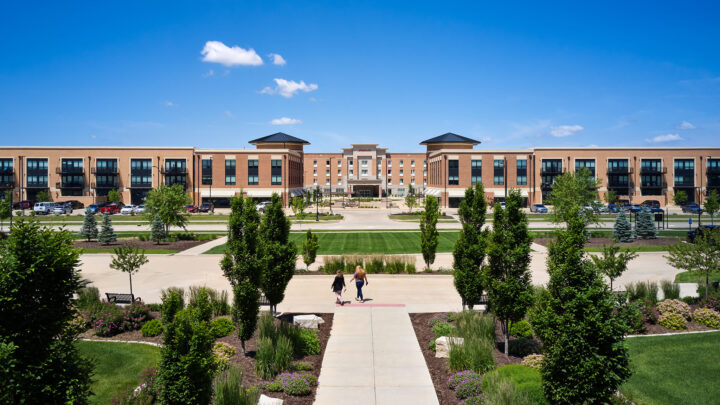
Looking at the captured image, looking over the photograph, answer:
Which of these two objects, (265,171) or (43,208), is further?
(265,171)

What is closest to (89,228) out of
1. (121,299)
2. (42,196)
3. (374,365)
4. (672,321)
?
(121,299)

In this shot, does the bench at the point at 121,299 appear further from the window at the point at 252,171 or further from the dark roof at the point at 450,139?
the dark roof at the point at 450,139

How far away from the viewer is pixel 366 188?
398 feet

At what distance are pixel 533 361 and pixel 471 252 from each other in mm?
4390

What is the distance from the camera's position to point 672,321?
14281mm

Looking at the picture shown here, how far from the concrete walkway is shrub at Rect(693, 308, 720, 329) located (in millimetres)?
9764

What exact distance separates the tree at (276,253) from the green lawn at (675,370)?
31.1ft

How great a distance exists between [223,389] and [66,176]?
85707 millimetres

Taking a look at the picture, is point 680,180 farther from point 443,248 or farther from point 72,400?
point 72,400

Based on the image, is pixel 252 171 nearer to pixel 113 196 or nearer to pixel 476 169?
pixel 113 196

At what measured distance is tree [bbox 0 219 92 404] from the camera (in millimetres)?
5973

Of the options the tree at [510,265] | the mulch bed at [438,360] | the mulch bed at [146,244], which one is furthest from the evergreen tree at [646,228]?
the mulch bed at [146,244]

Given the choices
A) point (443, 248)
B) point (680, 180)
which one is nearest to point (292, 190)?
point (443, 248)

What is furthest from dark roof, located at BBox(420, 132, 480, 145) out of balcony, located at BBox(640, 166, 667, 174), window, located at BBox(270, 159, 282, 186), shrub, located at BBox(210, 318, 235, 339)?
shrub, located at BBox(210, 318, 235, 339)
